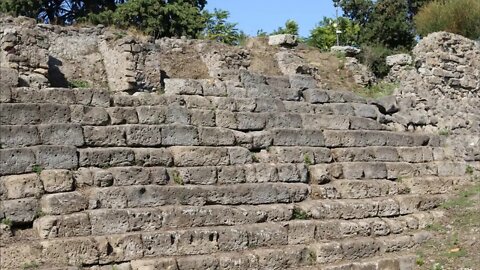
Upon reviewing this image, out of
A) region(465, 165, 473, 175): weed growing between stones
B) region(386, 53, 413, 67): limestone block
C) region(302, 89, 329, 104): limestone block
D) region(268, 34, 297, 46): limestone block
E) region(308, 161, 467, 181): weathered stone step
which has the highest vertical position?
region(268, 34, 297, 46): limestone block

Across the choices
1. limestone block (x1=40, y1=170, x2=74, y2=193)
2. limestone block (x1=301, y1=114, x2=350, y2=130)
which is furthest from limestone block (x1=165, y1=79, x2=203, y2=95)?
limestone block (x1=40, y1=170, x2=74, y2=193)

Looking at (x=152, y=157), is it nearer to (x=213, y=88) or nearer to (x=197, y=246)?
(x=197, y=246)

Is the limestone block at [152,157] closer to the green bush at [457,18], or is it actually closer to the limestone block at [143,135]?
→ the limestone block at [143,135]

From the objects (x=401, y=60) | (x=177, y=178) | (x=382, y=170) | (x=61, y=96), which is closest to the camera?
(x=177, y=178)

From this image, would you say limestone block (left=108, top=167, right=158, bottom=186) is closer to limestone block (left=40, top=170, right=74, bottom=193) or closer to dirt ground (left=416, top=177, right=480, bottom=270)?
limestone block (left=40, top=170, right=74, bottom=193)

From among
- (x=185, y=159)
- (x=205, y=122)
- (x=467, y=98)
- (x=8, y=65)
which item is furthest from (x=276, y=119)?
(x=467, y=98)

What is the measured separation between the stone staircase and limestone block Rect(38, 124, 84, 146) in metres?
0.01

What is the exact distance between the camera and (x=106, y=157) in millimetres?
9250

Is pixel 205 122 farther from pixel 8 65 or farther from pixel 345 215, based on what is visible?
pixel 8 65

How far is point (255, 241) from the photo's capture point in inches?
367

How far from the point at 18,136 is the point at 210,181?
234cm

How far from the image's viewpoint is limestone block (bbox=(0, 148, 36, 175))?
8594 millimetres

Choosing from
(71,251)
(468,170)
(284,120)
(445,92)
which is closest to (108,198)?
(71,251)

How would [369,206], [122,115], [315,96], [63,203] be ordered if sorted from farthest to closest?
[315,96] < [369,206] < [122,115] < [63,203]
